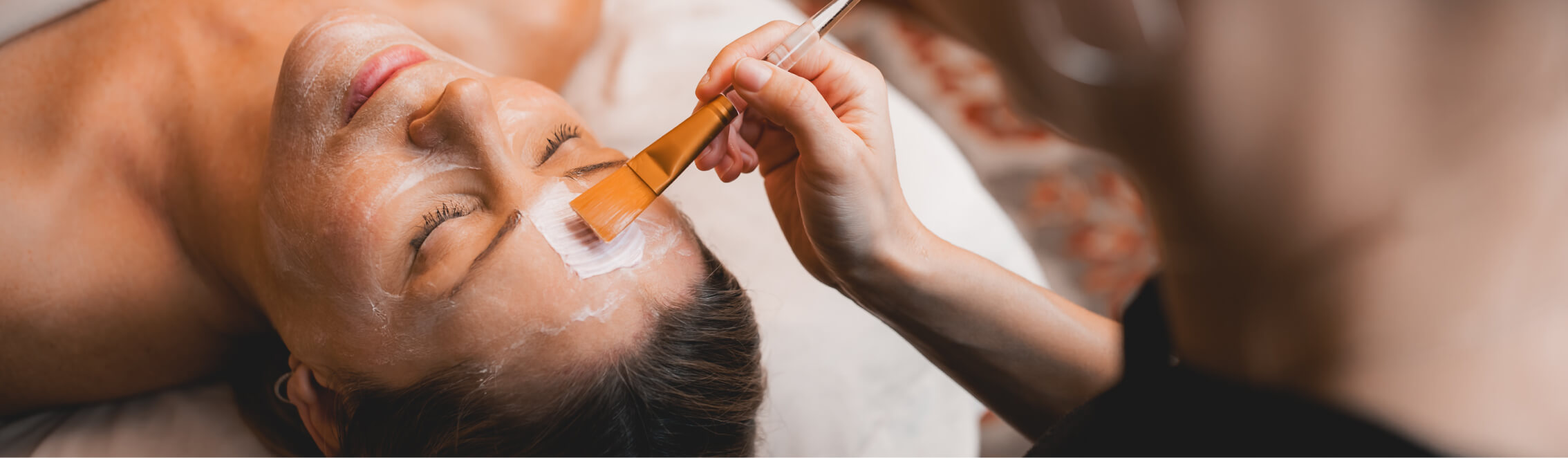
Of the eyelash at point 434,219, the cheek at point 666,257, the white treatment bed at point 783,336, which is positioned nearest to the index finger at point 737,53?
the cheek at point 666,257

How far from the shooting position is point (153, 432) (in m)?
1.08

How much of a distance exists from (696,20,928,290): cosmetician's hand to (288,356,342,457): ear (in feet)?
A: 1.78

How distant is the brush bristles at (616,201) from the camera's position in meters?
0.67

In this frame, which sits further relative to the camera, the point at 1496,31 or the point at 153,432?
the point at 153,432

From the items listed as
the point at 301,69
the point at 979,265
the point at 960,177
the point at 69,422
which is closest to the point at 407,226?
the point at 301,69

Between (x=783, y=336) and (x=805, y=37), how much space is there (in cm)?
64

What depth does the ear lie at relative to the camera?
887mm

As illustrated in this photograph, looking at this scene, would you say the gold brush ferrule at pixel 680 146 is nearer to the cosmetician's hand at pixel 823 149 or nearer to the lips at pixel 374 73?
the cosmetician's hand at pixel 823 149

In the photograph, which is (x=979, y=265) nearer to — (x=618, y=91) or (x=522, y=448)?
(x=522, y=448)

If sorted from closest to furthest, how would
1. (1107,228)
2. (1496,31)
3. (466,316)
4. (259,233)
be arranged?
(1496,31) → (466,316) → (259,233) → (1107,228)

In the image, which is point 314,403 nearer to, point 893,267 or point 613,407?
point 613,407

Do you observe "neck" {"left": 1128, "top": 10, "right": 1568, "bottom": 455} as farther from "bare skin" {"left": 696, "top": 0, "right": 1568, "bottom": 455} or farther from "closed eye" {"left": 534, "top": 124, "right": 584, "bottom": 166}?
"closed eye" {"left": 534, "top": 124, "right": 584, "bottom": 166}

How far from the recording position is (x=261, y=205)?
2.78 feet

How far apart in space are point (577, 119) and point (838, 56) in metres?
0.34
